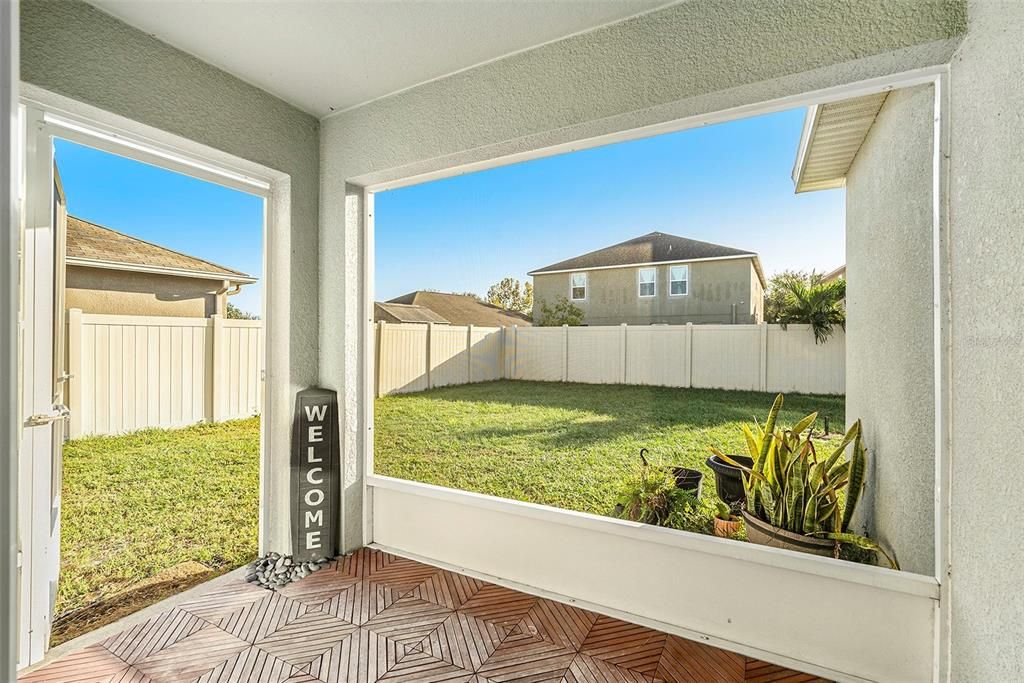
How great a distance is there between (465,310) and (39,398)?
1.89m

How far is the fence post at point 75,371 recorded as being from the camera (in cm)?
209

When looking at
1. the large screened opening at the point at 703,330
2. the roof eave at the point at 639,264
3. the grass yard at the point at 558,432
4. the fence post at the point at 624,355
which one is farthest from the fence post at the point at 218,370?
the fence post at the point at 624,355

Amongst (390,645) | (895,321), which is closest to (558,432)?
(390,645)

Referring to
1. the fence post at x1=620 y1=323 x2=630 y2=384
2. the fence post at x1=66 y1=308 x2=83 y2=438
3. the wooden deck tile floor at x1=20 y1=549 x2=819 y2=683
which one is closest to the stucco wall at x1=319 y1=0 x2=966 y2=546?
the wooden deck tile floor at x1=20 y1=549 x2=819 y2=683

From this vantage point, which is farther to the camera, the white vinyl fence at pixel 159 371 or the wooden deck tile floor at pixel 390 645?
the white vinyl fence at pixel 159 371

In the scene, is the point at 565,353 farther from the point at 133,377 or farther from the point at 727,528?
the point at 133,377

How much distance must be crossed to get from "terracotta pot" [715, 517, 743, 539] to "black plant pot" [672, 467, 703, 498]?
15 cm

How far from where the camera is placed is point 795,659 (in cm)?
194

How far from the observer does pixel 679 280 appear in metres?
2.26

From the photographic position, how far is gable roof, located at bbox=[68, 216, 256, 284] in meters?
2.11

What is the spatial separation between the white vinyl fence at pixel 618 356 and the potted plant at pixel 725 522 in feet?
1.81

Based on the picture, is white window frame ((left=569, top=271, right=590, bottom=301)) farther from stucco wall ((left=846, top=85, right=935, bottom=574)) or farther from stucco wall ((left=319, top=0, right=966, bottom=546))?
stucco wall ((left=846, top=85, right=935, bottom=574))

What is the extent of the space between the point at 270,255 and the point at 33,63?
123 cm

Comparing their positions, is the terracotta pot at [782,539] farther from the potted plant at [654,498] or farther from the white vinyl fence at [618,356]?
the white vinyl fence at [618,356]
